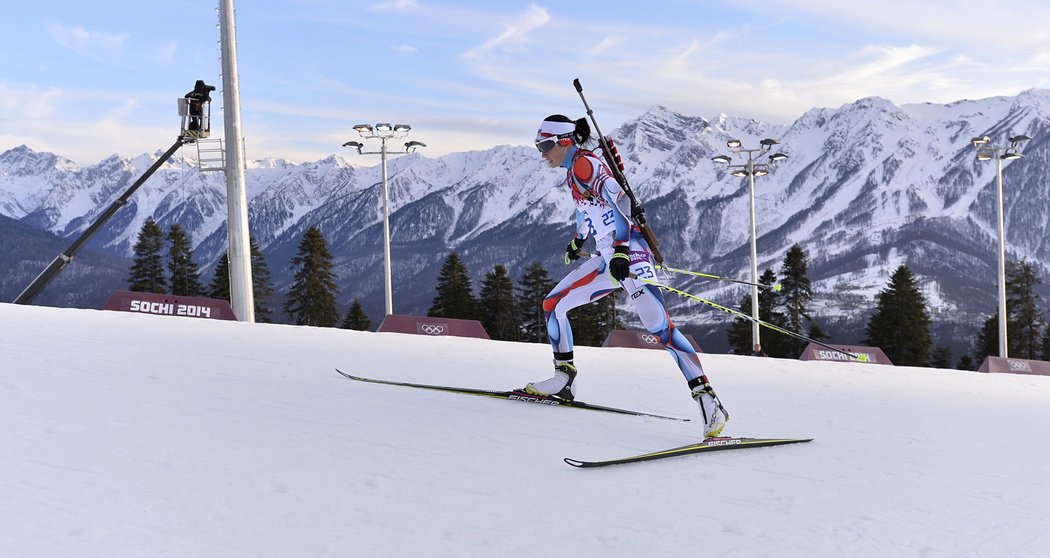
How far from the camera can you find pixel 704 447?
528 cm

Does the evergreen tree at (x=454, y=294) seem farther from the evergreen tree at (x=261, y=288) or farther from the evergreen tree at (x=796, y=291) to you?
the evergreen tree at (x=796, y=291)

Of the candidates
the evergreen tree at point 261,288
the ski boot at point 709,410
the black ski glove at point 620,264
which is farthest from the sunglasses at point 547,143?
the evergreen tree at point 261,288

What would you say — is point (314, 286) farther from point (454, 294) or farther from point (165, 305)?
point (165, 305)

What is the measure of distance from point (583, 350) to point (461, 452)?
6.96 m

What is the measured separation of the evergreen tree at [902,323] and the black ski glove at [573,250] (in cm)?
5225

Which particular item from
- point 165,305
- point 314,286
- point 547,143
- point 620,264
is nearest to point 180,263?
point 314,286

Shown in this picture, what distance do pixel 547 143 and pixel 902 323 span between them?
54.5 m

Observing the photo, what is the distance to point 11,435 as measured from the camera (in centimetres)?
455

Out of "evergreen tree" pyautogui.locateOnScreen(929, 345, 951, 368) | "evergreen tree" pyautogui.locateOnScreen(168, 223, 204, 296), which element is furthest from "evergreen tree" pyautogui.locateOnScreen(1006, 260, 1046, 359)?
"evergreen tree" pyautogui.locateOnScreen(168, 223, 204, 296)

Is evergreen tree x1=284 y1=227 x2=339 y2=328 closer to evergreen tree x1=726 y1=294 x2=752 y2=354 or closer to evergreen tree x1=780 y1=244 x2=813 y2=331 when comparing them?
evergreen tree x1=726 y1=294 x2=752 y2=354

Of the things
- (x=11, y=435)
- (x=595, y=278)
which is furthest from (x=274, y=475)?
(x=595, y=278)

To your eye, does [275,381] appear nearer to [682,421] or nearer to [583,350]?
[682,421]

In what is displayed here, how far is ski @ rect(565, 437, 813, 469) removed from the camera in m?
4.80

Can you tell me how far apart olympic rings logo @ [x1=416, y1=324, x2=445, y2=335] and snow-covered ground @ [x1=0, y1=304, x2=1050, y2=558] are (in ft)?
22.6
